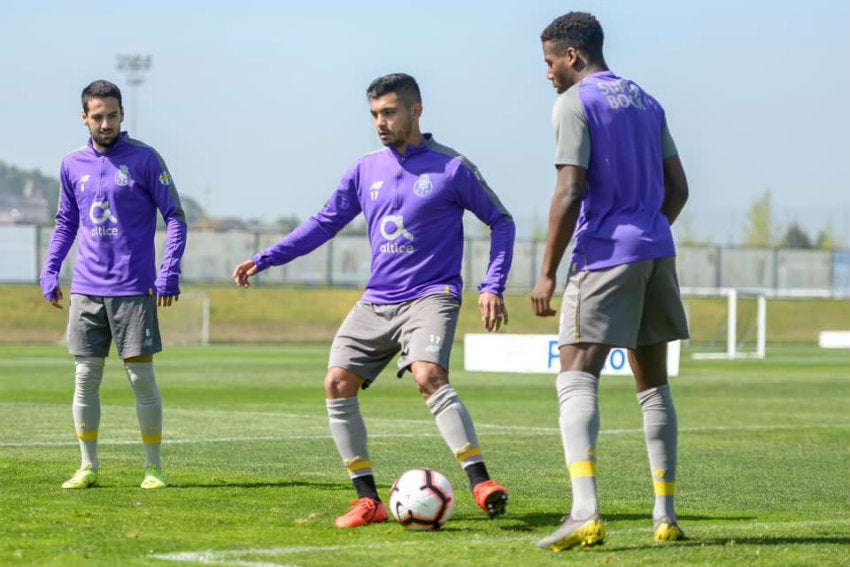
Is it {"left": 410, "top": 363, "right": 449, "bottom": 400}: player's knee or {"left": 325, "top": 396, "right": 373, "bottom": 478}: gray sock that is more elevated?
{"left": 410, "top": 363, "right": 449, "bottom": 400}: player's knee

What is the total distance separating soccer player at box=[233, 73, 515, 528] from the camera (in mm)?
7727

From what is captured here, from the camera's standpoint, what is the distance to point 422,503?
7418 millimetres

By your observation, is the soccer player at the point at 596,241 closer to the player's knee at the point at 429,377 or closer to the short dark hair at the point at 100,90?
the player's knee at the point at 429,377

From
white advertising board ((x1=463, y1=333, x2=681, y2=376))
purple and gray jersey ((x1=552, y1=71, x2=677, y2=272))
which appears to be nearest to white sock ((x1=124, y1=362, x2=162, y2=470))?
purple and gray jersey ((x1=552, y1=71, x2=677, y2=272))

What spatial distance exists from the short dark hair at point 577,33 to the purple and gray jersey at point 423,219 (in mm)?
1172

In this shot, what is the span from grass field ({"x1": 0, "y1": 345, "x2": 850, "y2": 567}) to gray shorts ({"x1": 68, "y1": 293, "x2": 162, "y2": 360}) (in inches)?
31.8

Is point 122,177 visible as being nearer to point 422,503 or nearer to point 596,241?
point 422,503

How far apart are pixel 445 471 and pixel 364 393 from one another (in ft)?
37.5

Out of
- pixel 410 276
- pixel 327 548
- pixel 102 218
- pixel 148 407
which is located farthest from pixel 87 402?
pixel 327 548

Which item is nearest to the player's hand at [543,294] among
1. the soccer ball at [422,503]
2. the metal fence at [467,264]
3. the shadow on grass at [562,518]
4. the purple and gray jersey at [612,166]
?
the purple and gray jersey at [612,166]

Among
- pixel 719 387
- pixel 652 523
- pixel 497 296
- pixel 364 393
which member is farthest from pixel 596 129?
pixel 719 387

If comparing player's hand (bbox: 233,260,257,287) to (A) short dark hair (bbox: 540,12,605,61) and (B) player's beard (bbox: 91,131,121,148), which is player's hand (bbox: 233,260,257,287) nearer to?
(B) player's beard (bbox: 91,131,121,148)

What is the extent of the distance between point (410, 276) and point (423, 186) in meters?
0.44

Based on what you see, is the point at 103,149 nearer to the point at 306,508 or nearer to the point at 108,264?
the point at 108,264
